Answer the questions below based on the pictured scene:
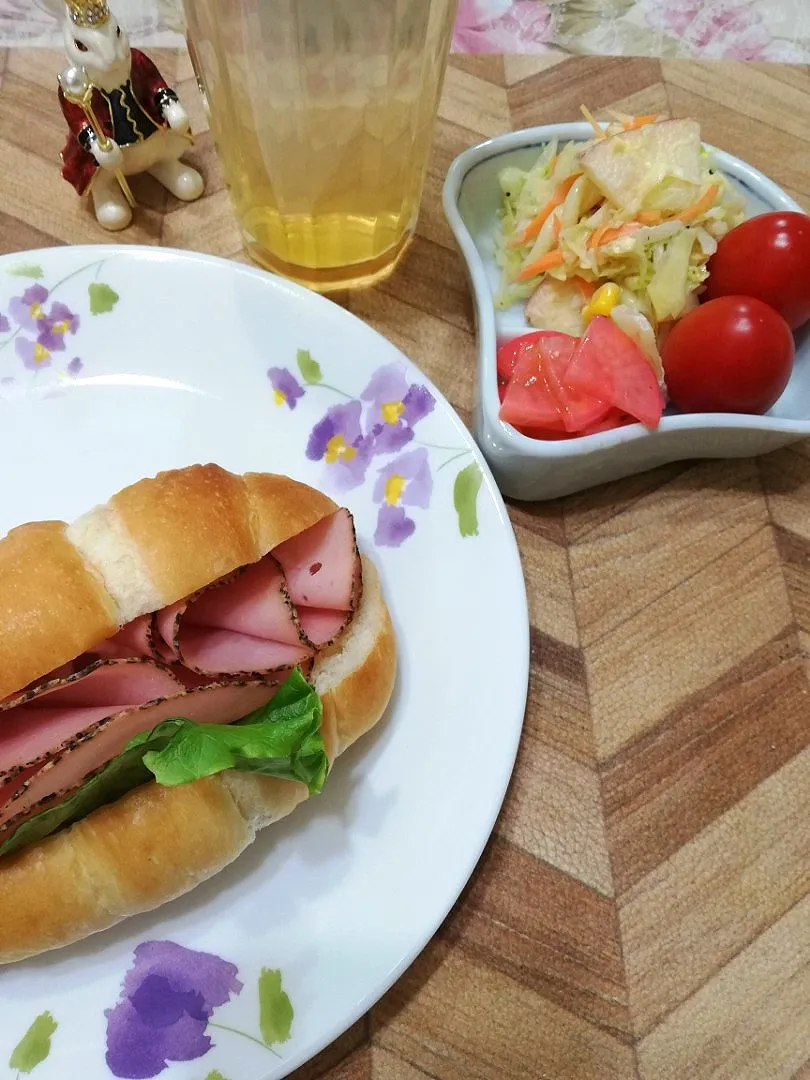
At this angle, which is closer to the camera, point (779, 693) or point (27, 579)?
point (27, 579)

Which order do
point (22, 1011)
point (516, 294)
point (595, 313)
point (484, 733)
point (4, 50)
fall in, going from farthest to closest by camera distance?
point (4, 50)
point (516, 294)
point (595, 313)
point (484, 733)
point (22, 1011)

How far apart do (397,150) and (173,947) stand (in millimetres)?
1199

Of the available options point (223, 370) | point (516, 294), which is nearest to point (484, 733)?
point (223, 370)

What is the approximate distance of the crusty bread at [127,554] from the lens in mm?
952

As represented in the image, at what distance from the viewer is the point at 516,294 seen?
1485 millimetres

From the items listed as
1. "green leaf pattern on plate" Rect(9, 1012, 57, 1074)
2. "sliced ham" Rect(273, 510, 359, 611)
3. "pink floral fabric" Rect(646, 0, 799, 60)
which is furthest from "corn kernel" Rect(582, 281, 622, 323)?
"green leaf pattern on plate" Rect(9, 1012, 57, 1074)

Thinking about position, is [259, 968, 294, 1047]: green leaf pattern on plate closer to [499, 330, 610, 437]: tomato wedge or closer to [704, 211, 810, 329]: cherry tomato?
[499, 330, 610, 437]: tomato wedge

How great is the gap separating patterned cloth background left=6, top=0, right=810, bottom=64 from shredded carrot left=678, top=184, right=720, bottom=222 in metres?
0.72

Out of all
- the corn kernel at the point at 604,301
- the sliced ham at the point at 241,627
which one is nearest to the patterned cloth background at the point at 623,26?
the corn kernel at the point at 604,301

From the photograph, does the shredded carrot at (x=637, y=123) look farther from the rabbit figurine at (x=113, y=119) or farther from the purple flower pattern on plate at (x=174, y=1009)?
the purple flower pattern on plate at (x=174, y=1009)

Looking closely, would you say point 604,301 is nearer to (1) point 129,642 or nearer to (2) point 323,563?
(2) point 323,563

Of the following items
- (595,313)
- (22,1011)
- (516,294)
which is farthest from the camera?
(516,294)

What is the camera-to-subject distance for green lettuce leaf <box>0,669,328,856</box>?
904mm

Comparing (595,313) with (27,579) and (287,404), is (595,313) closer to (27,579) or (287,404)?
(287,404)
